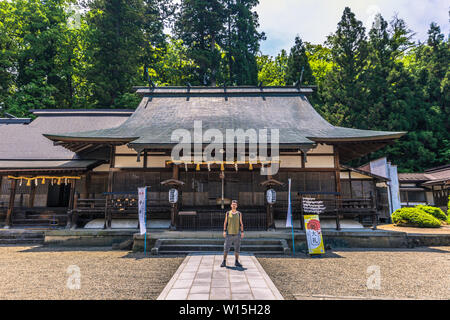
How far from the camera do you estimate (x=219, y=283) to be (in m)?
4.97

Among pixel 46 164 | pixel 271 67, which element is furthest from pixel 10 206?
pixel 271 67

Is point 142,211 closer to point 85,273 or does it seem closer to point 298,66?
point 85,273

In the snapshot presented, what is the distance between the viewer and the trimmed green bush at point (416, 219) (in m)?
12.2

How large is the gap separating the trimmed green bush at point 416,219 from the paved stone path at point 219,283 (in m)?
10.8

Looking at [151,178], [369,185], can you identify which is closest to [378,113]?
[369,185]

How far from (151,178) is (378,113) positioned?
2296 cm

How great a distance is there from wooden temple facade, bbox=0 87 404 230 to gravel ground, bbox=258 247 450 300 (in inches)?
89.6

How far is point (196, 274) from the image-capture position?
5598 millimetres

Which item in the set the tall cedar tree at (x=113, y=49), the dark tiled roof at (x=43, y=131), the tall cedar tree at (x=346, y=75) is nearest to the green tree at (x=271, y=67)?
the tall cedar tree at (x=346, y=75)

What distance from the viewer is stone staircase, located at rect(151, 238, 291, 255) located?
325 inches

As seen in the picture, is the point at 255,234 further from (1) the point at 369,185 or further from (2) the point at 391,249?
(1) the point at 369,185

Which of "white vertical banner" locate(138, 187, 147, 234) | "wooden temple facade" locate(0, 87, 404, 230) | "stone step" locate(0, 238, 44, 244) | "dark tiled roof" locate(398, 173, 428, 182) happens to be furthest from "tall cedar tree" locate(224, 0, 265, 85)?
"stone step" locate(0, 238, 44, 244)

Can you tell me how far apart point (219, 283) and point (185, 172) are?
23.5 ft

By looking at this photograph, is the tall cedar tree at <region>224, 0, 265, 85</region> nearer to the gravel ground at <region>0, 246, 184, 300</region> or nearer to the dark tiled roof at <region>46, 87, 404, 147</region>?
the dark tiled roof at <region>46, 87, 404, 147</region>
